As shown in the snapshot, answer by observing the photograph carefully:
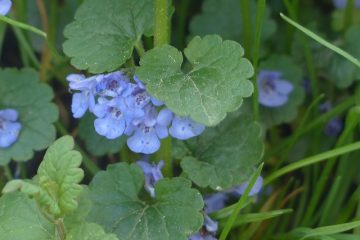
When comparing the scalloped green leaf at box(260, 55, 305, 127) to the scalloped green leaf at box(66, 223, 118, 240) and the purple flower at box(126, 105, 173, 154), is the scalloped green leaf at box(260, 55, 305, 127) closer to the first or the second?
the purple flower at box(126, 105, 173, 154)

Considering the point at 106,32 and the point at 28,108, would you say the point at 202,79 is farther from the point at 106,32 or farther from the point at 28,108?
the point at 28,108

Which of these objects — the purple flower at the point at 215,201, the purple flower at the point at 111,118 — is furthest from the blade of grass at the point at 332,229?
the purple flower at the point at 111,118

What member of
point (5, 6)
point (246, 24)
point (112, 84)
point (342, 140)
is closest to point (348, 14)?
point (246, 24)

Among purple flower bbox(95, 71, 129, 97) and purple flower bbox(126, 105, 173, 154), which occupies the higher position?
purple flower bbox(95, 71, 129, 97)

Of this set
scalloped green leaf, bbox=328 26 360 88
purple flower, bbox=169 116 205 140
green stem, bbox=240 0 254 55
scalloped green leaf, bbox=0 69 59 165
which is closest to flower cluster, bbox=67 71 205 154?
purple flower, bbox=169 116 205 140

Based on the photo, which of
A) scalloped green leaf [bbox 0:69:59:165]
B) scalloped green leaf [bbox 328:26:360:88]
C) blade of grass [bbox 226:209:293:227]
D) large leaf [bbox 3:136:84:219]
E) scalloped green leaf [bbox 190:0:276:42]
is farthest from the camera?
scalloped green leaf [bbox 190:0:276:42]

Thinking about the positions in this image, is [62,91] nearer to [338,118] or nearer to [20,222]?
[338,118]

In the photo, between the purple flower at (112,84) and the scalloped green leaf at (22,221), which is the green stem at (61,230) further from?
the purple flower at (112,84)

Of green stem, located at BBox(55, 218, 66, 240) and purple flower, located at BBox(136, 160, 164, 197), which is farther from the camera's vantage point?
purple flower, located at BBox(136, 160, 164, 197)
